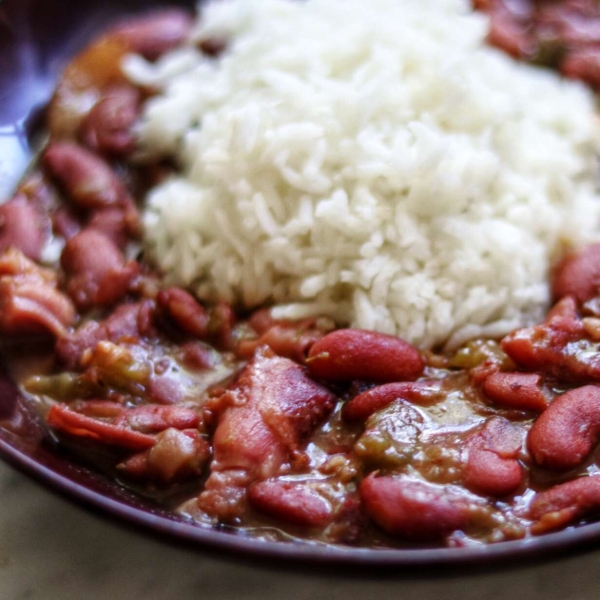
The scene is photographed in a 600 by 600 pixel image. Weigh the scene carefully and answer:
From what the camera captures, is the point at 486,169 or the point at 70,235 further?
the point at 70,235

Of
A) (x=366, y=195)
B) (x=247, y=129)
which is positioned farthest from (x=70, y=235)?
(x=366, y=195)

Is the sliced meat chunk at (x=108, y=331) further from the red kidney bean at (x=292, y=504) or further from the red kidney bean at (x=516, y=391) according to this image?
the red kidney bean at (x=516, y=391)

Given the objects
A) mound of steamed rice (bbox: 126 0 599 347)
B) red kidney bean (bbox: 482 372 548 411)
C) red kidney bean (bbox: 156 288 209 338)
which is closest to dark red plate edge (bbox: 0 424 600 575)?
red kidney bean (bbox: 482 372 548 411)

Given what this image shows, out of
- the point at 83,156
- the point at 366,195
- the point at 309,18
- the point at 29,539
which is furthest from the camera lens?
the point at 309,18

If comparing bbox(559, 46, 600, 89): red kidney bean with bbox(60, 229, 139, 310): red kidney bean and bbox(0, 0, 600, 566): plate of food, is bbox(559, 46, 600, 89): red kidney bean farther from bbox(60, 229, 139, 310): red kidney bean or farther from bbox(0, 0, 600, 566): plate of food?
bbox(60, 229, 139, 310): red kidney bean

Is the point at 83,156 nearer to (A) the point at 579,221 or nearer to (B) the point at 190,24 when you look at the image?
(B) the point at 190,24

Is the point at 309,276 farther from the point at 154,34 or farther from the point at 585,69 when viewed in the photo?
the point at 585,69

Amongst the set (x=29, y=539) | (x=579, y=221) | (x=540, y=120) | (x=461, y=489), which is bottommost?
(x=29, y=539)
